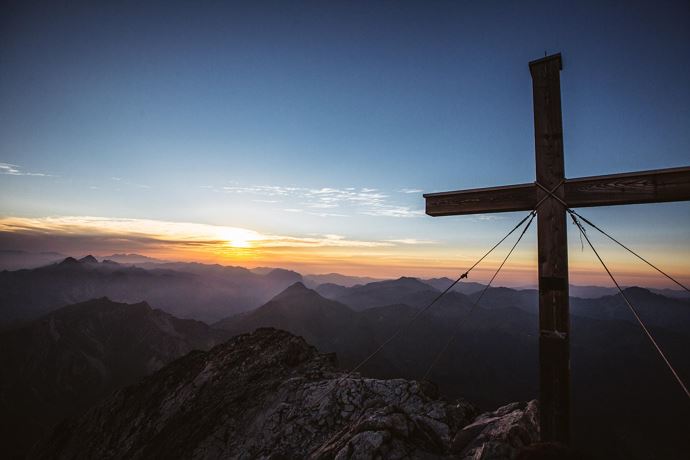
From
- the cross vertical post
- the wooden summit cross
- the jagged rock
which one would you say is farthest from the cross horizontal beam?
the jagged rock

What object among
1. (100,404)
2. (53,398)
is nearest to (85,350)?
(53,398)

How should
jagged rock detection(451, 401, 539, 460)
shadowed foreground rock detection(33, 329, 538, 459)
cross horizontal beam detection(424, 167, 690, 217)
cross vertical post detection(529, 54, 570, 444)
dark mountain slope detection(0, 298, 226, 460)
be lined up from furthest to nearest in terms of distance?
dark mountain slope detection(0, 298, 226, 460)
shadowed foreground rock detection(33, 329, 538, 459)
jagged rock detection(451, 401, 539, 460)
cross vertical post detection(529, 54, 570, 444)
cross horizontal beam detection(424, 167, 690, 217)

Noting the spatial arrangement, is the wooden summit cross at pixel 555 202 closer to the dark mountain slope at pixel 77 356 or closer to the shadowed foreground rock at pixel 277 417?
the shadowed foreground rock at pixel 277 417

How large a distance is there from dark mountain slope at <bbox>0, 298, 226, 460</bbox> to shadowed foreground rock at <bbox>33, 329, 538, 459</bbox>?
13496cm

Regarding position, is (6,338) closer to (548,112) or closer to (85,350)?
(85,350)

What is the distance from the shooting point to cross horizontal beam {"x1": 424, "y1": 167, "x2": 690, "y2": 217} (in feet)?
12.2

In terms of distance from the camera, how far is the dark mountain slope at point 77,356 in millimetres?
119500

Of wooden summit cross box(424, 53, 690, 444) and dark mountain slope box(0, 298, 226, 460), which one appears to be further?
dark mountain slope box(0, 298, 226, 460)

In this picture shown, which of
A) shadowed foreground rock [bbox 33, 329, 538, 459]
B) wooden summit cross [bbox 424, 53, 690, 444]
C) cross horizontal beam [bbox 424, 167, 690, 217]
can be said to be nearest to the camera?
cross horizontal beam [bbox 424, 167, 690, 217]

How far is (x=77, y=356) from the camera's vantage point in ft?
484

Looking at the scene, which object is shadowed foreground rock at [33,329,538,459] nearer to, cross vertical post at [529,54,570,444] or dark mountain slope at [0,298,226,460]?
cross vertical post at [529,54,570,444]

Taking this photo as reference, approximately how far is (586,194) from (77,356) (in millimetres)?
204410

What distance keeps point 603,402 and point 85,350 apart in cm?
25377

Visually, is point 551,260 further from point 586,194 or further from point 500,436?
point 500,436
